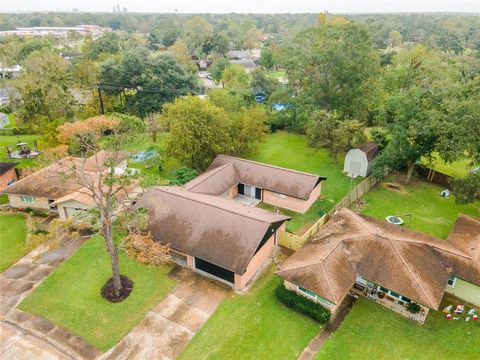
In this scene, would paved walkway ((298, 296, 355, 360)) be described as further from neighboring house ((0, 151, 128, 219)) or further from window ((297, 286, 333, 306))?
neighboring house ((0, 151, 128, 219))

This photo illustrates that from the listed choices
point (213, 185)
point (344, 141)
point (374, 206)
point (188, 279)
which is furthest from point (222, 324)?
point (344, 141)

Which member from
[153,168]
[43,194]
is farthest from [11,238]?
[153,168]

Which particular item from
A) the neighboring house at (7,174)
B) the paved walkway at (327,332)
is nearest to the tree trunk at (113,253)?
the paved walkway at (327,332)

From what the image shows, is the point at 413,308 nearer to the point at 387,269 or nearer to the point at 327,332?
the point at 387,269

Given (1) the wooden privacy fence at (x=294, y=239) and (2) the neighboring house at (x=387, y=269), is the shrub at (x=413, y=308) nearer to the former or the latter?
(2) the neighboring house at (x=387, y=269)

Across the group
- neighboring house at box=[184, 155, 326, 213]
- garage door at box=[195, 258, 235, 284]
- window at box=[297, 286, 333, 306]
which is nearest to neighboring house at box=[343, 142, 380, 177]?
neighboring house at box=[184, 155, 326, 213]

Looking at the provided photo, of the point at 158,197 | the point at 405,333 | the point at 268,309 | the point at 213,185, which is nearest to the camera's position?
the point at 405,333

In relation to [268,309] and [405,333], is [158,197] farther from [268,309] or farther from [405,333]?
[405,333]
